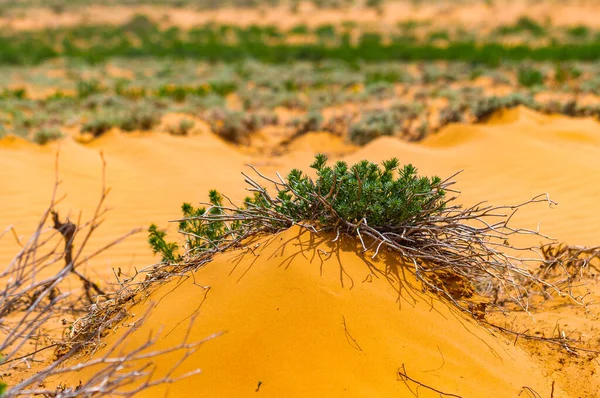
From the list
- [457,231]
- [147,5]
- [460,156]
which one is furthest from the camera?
[147,5]

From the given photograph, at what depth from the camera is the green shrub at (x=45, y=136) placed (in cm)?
834

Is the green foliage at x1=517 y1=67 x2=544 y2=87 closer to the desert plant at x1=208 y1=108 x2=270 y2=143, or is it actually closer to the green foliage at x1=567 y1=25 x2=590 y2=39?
the desert plant at x1=208 y1=108 x2=270 y2=143

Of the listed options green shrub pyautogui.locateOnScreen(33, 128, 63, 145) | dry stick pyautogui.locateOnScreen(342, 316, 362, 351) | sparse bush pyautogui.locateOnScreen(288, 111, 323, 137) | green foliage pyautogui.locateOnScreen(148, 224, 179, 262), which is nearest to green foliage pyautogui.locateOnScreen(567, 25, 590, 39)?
sparse bush pyautogui.locateOnScreen(288, 111, 323, 137)

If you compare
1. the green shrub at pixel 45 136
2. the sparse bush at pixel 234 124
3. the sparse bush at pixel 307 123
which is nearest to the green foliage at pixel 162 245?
the green shrub at pixel 45 136

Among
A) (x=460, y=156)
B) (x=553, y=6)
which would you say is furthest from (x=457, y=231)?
(x=553, y=6)

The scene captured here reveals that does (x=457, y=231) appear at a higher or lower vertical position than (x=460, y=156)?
higher

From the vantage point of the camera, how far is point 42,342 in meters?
3.73

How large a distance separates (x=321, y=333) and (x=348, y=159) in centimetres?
533

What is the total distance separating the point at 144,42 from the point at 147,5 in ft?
69.2

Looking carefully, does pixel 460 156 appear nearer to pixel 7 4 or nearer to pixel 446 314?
pixel 446 314

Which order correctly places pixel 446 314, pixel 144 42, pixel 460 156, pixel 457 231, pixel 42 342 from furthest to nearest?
1. pixel 144 42
2. pixel 460 156
3. pixel 42 342
4. pixel 457 231
5. pixel 446 314

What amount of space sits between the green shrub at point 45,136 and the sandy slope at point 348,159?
57 centimetres

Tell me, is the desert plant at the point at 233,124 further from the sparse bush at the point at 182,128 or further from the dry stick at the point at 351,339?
the dry stick at the point at 351,339

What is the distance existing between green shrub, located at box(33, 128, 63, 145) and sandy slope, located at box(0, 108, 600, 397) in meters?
0.57
